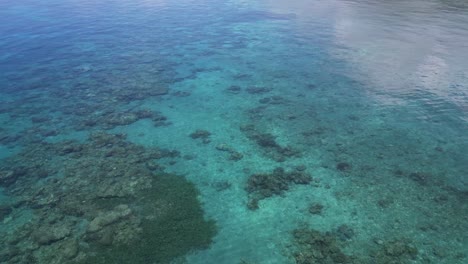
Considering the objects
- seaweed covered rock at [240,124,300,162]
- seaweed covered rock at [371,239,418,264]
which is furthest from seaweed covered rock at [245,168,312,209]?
seaweed covered rock at [371,239,418,264]

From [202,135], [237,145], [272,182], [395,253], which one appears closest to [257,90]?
[202,135]

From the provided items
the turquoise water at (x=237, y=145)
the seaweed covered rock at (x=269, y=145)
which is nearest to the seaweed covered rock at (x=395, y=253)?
the turquoise water at (x=237, y=145)

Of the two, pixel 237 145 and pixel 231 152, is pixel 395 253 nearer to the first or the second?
pixel 231 152

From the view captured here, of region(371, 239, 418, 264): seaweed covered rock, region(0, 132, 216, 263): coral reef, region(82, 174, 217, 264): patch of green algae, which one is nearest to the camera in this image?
region(371, 239, 418, 264): seaweed covered rock

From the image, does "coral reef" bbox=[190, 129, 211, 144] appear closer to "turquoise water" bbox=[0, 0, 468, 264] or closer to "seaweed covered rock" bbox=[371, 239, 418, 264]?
"turquoise water" bbox=[0, 0, 468, 264]

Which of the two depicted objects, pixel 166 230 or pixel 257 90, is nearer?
pixel 166 230

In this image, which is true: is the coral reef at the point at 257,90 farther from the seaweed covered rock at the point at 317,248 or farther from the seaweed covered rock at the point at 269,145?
the seaweed covered rock at the point at 317,248
